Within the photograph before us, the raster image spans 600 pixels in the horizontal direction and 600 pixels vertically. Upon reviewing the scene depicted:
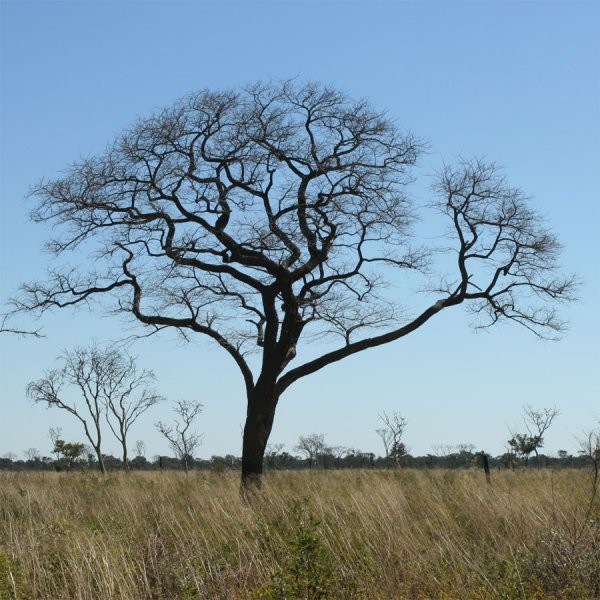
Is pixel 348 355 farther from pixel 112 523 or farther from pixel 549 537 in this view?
pixel 549 537

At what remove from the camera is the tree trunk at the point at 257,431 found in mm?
17578

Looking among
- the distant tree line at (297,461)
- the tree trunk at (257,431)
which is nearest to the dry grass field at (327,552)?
the tree trunk at (257,431)

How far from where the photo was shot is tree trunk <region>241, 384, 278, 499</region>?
17578 mm

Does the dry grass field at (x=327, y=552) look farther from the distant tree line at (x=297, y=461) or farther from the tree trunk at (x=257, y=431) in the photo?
the distant tree line at (x=297, y=461)

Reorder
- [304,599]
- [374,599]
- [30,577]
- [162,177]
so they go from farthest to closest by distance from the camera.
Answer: [162,177] < [30,577] < [374,599] < [304,599]

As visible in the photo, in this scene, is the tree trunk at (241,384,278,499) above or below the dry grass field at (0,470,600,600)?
above

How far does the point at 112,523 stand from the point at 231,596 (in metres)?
4.41

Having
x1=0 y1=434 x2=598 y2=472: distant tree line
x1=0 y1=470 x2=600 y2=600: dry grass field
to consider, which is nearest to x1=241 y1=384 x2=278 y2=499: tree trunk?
x1=0 y1=470 x2=600 y2=600: dry grass field

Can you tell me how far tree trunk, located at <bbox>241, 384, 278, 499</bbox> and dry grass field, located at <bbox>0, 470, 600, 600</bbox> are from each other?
4.91 metres

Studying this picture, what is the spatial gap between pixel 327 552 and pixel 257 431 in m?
9.26

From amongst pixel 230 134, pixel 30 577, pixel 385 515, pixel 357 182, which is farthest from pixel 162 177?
pixel 30 577

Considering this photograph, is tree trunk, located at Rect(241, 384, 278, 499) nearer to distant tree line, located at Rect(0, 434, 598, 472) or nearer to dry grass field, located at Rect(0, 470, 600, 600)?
dry grass field, located at Rect(0, 470, 600, 600)

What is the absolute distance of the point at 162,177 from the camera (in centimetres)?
1772

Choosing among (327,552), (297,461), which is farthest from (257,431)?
(297,461)
